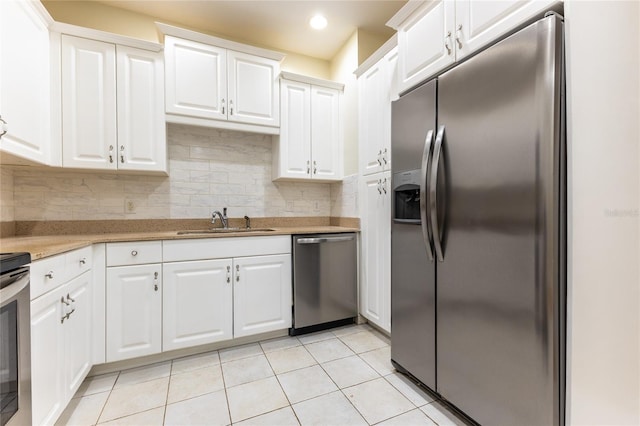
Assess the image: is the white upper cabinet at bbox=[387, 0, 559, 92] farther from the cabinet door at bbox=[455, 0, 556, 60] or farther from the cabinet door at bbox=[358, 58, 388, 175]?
the cabinet door at bbox=[358, 58, 388, 175]

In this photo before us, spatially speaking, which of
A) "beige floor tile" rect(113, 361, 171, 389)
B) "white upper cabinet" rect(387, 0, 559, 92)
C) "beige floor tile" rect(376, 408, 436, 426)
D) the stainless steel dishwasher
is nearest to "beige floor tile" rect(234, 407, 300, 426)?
"beige floor tile" rect(376, 408, 436, 426)

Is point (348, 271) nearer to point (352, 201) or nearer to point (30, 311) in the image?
point (352, 201)

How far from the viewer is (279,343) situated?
2.33m

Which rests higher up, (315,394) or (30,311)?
(30,311)

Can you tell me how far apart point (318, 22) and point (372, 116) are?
105 centimetres

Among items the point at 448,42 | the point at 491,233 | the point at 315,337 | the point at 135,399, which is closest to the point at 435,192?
the point at 491,233

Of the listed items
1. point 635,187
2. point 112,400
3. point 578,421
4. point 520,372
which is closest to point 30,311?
point 112,400

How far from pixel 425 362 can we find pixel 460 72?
157 centimetres

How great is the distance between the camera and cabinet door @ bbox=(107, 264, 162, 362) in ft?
6.11

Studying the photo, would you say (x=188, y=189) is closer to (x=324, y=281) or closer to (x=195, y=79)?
(x=195, y=79)

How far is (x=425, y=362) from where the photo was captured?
63.1 inches

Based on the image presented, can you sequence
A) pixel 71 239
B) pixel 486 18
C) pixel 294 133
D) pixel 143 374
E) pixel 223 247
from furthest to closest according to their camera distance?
pixel 294 133, pixel 223 247, pixel 143 374, pixel 71 239, pixel 486 18

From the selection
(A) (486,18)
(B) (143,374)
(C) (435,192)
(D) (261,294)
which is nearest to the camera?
(A) (486,18)

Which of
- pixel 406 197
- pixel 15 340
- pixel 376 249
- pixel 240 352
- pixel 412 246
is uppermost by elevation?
pixel 406 197
